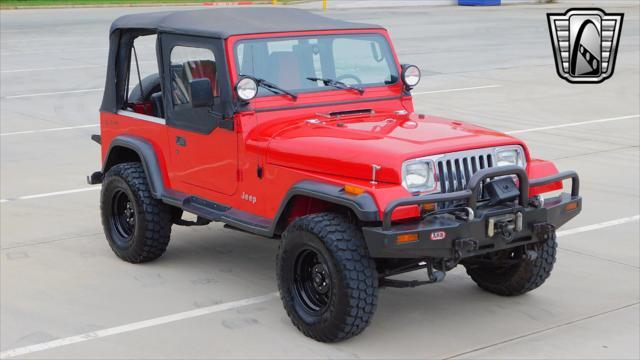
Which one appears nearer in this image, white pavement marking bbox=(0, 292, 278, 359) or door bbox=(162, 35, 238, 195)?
white pavement marking bbox=(0, 292, 278, 359)

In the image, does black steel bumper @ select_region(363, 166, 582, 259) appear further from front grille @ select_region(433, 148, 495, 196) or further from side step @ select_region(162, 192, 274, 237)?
side step @ select_region(162, 192, 274, 237)

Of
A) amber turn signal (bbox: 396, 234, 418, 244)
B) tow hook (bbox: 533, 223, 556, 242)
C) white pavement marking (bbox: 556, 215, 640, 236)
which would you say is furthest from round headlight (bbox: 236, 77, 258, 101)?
white pavement marking (bbox: 556, 215, 640, 236)

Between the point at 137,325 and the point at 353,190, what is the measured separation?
1.73 m

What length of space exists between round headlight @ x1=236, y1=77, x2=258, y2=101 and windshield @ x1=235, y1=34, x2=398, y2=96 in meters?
0.22

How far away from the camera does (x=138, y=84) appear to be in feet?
26.0

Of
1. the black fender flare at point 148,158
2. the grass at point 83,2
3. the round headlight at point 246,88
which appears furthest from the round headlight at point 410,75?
the grass at point 83,2

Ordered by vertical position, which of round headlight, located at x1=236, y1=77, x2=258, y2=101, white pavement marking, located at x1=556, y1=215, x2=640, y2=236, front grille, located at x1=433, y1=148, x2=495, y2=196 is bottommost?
white pavement marking, located at x1=556, y1=215, x2=640, y2=236

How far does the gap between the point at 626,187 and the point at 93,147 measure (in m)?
6.52

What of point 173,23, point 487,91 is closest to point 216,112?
point 173,23

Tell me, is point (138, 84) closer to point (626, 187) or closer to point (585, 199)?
point (585, 199)

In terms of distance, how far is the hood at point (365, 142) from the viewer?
18.7 feet

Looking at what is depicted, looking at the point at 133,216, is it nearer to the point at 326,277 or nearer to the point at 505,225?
the point at 326,277

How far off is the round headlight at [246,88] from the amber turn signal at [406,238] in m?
1.60

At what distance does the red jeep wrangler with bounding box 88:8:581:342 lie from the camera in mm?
5598
